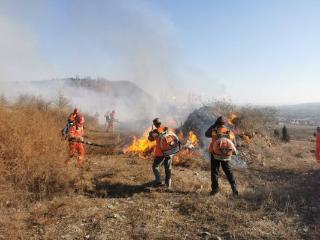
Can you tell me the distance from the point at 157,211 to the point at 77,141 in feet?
13.2

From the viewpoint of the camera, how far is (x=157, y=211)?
696 centimetres

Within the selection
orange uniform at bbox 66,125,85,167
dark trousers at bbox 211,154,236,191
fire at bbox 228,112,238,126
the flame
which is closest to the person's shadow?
orange uniform at bbox 66,125,85,167

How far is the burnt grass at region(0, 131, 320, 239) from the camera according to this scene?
19.6 feet

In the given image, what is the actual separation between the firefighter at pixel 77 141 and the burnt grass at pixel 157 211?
491 mm

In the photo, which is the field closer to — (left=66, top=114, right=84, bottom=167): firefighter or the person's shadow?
the person's shadow

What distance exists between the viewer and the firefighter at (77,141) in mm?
9945

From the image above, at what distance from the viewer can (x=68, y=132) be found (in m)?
10.3

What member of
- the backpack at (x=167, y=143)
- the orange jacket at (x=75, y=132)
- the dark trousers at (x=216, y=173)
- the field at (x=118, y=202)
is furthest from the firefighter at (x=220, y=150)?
the orange jacket at (x=75, y=132)

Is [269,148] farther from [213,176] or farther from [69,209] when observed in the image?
[69,209]

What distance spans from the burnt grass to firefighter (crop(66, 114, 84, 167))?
491mm

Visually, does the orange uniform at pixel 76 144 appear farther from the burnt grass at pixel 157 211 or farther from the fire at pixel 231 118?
the fire at pixel 231 118

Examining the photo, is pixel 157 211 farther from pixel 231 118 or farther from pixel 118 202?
pixel 231 118

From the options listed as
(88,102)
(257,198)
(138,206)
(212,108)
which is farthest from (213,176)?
(88,102)

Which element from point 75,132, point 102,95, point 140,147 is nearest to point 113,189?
point 75,132
